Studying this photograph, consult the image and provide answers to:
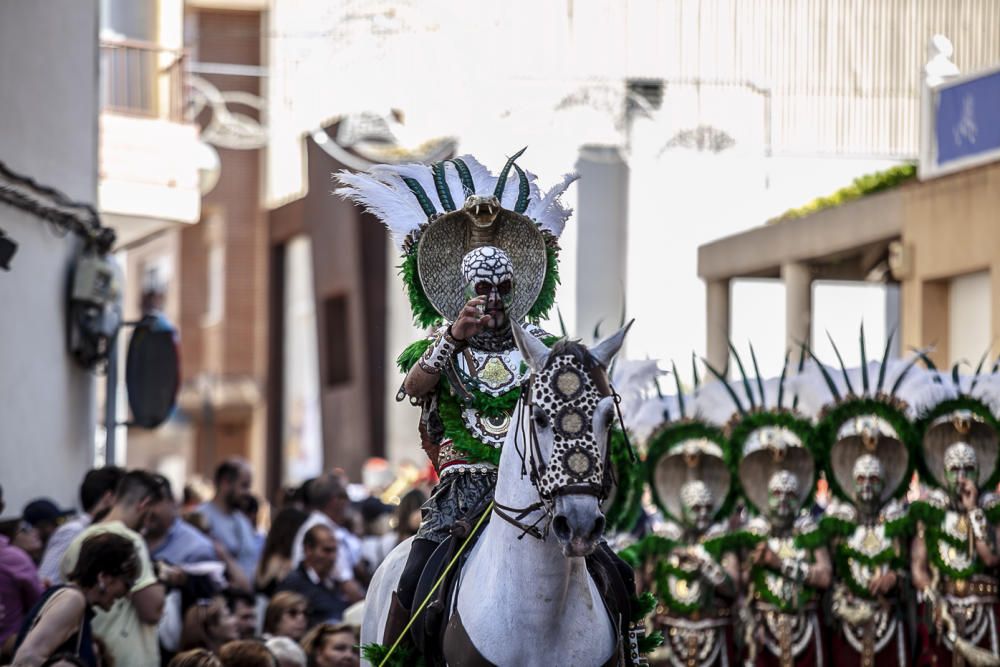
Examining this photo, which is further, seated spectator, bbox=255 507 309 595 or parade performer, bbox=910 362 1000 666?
parade performer, bbox=910 362 1000 666

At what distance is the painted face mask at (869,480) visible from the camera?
14.2 metres

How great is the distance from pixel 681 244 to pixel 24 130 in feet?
40.5

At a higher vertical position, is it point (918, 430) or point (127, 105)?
point (127, 105)

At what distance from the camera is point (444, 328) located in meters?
8.49

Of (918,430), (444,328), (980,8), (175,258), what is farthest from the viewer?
(175,258)

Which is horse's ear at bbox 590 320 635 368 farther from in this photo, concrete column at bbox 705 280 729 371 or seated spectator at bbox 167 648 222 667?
concrete column at bbox 705 280 729 371

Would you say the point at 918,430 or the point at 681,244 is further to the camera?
the point at 681,244

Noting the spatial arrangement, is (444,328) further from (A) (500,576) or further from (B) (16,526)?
(B) (16,526)

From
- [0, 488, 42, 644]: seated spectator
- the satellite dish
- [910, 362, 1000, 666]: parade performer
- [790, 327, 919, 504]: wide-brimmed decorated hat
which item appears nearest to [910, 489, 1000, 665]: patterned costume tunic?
[910, 362, 1000, 666]: parade performer

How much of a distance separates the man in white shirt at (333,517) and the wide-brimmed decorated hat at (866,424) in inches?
140

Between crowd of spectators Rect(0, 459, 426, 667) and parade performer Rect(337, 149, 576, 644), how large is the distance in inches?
40.3

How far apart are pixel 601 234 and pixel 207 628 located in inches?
597

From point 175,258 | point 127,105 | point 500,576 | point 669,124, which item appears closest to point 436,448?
point 500,576

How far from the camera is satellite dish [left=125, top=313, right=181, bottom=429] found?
57.6 ft
